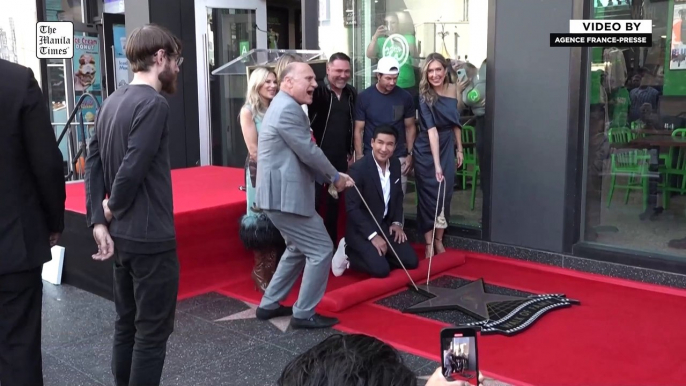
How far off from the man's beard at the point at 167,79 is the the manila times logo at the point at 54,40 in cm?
422

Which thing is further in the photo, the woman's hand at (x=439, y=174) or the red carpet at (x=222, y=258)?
the woman's hand at (x=439, y=174)

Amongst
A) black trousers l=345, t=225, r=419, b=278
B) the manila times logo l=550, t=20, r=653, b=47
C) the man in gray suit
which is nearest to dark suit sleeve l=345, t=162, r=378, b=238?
black trousers l=345, t=225, r=419, b=278

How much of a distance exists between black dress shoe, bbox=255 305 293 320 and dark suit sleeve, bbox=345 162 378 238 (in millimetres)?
1042

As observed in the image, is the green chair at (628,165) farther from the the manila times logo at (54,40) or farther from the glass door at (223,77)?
the the manila times logo at (54,40)

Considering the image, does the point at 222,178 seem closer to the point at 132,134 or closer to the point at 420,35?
the point at 420,35

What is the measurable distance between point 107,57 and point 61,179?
6.92m

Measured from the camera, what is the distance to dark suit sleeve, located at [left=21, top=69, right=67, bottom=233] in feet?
9.04

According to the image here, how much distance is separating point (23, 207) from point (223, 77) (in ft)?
19.1

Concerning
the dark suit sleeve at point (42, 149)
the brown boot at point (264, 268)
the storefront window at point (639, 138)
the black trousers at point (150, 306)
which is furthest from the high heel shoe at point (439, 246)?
the dark suit sleeve at point (42, 149)

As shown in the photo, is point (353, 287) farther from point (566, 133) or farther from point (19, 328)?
point (19, 328)

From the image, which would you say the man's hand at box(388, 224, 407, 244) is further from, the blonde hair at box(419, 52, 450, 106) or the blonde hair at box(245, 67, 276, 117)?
the blonde hair at box(245, 67, 276, 117)

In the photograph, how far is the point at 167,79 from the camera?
3.11 m

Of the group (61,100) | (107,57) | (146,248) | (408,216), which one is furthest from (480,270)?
(61,100)

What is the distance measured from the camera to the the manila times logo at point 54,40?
6.83m
